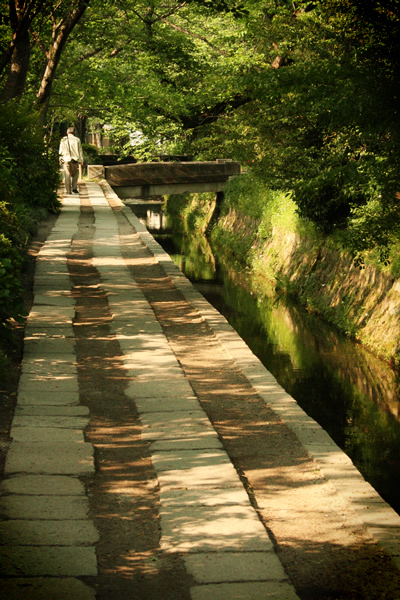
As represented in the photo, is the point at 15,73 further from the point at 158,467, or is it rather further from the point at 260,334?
the point at 158,467

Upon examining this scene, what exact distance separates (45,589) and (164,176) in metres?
21.5

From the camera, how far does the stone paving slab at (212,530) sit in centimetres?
382

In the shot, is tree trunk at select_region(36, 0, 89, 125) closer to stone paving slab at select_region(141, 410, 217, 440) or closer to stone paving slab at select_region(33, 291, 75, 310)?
stone paving slab at select_region(33, 291, 75, 310)

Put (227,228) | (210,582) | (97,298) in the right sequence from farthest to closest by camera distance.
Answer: (227,228), (97,298), (210,582)

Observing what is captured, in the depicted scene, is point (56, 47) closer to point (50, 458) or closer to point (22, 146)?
point (22, 146)

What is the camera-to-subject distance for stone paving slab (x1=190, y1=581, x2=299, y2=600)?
341cm

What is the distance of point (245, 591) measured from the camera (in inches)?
136

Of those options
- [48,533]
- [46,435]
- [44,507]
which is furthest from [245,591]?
[46,435]

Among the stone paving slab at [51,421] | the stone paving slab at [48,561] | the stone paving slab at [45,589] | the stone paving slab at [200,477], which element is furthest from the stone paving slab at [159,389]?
the stone paving slab at [45,589]

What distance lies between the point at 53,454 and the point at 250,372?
2490 mm

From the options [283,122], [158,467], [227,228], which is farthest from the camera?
[227,228]

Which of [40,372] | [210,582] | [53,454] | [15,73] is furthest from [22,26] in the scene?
[210,582]

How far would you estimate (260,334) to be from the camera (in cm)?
1279

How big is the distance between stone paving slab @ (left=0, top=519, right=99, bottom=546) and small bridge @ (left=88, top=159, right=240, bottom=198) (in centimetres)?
2045
